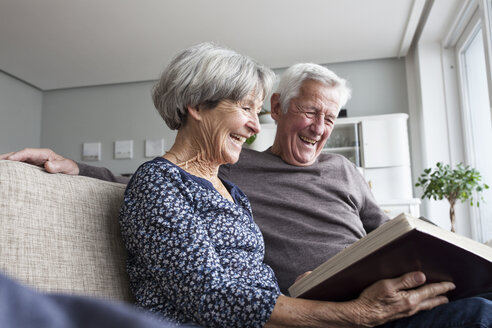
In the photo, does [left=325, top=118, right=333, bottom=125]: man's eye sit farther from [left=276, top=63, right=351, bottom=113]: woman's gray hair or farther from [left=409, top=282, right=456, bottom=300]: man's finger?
[left=409, top=282, right=456, bottom=300]: man's finger

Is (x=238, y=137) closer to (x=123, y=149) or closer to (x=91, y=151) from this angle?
(x=123, y=149)

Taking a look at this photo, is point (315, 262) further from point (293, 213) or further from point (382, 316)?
point (382, 316)

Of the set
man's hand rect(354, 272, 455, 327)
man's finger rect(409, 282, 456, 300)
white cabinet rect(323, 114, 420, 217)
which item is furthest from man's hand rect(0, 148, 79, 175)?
white cabinet rect(323, 114, 420, 217)

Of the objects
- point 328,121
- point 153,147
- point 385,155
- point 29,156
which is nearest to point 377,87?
point 385,155

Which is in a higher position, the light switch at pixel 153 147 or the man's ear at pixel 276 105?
the light switch at pixel 153 147

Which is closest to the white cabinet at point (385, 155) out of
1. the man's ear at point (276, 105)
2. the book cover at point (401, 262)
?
the man's ear at point (276, 105)

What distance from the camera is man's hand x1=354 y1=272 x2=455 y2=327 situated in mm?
913

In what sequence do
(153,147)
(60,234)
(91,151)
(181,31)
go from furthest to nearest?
(91,151) < (153,147) < (181,31) < (60,234)

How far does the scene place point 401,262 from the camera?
0.86 metres

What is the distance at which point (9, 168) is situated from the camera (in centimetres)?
95

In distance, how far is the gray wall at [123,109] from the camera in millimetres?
5836

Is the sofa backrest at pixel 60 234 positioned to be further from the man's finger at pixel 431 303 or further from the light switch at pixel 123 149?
the light switch at pixel 123 149

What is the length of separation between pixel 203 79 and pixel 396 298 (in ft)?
2.31

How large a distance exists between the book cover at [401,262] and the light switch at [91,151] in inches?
239
